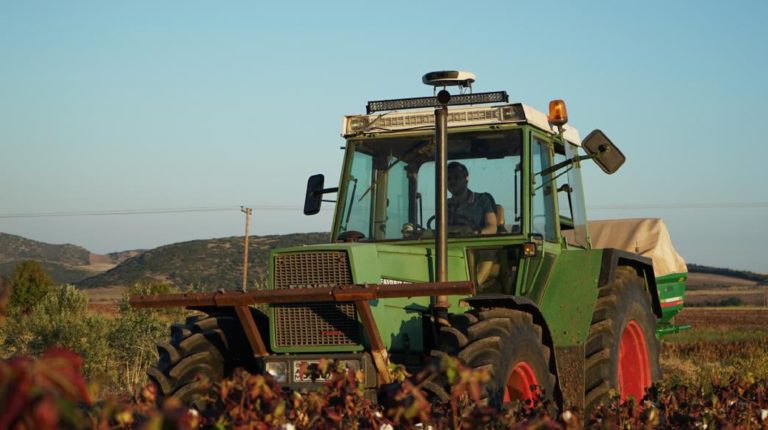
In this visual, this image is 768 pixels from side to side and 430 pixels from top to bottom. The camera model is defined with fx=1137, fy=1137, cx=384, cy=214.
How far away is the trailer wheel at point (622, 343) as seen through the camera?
8062mm

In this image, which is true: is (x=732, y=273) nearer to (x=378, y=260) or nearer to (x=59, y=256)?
(x=59, y=256)

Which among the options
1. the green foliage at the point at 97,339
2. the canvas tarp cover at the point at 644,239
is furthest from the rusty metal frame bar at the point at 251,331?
the green foliage at the point at 97,339

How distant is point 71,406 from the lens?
1.85 m

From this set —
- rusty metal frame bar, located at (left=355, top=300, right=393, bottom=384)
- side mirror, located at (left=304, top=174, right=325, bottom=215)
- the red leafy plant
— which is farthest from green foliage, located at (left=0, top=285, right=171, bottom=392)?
the red leafy plant

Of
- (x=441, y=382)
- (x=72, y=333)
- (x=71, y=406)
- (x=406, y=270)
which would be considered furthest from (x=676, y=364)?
(x=71, y=406)

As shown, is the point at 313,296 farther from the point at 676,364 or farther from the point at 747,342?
the point at 747,342

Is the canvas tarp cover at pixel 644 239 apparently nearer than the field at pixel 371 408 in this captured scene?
No

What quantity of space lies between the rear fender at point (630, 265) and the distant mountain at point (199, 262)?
82.3 meters

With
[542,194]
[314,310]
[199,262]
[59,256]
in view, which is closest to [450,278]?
[542,194]

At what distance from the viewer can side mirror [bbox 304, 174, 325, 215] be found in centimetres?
885

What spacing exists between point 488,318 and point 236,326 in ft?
6.20

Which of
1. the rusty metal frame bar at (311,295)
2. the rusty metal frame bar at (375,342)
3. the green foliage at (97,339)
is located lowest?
the green foliage at (97,339)

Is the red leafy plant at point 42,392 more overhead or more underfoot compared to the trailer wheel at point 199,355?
more overhead

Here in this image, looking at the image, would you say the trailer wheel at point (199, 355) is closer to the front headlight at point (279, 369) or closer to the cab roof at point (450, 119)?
the front headlight at point (279, 369)
